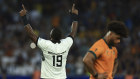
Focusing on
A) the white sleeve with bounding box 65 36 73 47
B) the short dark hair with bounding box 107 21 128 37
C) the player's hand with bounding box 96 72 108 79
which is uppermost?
the white sleeve with bounding box 65 36 73 47

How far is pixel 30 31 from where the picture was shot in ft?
28.5

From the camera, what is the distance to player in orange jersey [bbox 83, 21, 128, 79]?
7395mm

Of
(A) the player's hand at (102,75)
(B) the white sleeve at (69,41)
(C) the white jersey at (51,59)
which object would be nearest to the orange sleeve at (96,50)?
(A) the player's hand at (102,75)

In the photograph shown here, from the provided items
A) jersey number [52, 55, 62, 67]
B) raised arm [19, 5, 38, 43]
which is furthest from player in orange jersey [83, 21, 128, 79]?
raised arm [19, 5, 38, 43]

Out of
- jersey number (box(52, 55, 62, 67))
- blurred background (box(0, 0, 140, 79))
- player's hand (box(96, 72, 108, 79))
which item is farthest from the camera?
blurred background (box(0, 0, 140, 79))

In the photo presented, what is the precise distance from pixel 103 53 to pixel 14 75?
8007 millimetres

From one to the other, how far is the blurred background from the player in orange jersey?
7.16 m

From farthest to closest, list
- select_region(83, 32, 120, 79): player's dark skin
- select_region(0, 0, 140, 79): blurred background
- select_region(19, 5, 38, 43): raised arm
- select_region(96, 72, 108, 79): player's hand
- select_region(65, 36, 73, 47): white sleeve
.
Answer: select_region(0, 0, 140, 79): blurred background, select_region(65, 36, 73, 47): white sleeve, select_region(19, 5, 38, 43): raised arm, select_region(96, 72, 108, 79): player's hand, select_region(83, 32, 120, 79): player's dark skin

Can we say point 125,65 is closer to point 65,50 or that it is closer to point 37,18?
point 37,18

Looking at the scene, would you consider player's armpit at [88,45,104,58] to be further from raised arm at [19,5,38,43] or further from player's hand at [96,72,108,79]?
raised arm at [19,5,38,43]

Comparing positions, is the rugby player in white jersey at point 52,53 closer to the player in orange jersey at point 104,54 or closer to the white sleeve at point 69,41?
the white sleeve at point 69,41

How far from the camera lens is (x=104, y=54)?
7562mm

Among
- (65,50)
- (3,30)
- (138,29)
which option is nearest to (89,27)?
(138,29)

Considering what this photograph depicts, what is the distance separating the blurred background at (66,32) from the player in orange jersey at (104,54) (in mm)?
7158
